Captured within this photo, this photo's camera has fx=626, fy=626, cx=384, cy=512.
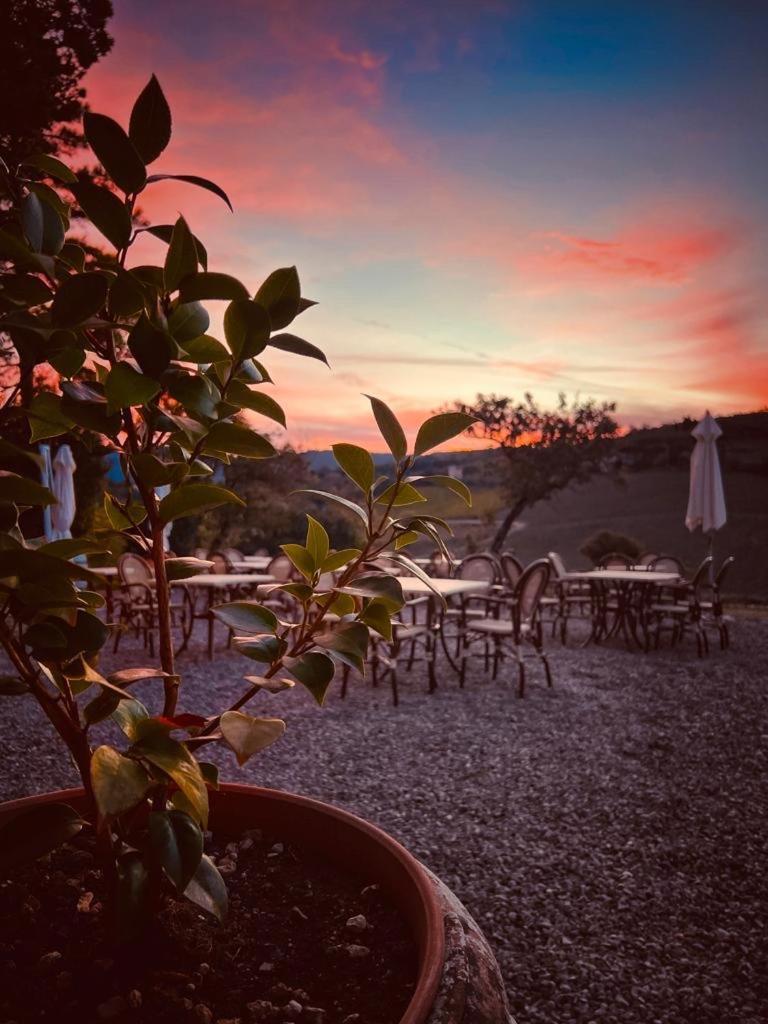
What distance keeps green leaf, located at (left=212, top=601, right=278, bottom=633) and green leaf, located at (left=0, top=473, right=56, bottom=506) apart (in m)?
0.28

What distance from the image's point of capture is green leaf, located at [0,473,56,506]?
0.66 metres

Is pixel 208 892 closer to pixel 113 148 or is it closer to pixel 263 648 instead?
pixel 263 648

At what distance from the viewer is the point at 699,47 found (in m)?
6.78

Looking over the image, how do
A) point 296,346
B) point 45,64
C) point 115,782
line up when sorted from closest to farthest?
point 115,782 → point 296,346 → point 45,64

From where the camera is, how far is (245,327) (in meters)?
0.73

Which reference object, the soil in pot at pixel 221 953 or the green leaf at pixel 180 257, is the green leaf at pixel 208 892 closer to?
the soil in pot at pixel 221 953

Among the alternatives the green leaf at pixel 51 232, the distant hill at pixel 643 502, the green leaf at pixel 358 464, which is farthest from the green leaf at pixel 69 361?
the distant hill at pixel 643 502

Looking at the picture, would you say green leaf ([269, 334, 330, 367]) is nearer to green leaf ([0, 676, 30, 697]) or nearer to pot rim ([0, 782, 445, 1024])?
green leaf ([0, 676, 30, 697])

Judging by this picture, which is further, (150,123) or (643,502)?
(643,502)

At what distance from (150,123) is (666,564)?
31.5 feet

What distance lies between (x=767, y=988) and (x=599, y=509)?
674 inches

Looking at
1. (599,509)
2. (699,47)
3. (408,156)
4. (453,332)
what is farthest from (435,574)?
(599,509)

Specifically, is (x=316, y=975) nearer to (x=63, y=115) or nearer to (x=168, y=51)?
(x=168, y=51)

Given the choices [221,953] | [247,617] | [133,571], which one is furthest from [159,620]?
[133,571]
